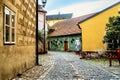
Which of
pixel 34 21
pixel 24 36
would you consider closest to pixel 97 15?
pixel 34 21

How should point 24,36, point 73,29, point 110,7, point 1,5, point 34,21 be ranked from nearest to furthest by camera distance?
point 1,5
point 24,36
point 34,21
point 110,7
point 73,29

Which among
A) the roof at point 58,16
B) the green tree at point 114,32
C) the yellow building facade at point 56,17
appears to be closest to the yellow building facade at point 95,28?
the green tree at point 114,32

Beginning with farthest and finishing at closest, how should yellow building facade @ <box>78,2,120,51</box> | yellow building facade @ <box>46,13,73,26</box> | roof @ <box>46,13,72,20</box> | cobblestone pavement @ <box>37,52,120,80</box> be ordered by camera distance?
roof @ <box>46,13,72,20</box>
yellow building facade @ <box>46,13,73,26</box>
yellow building facade @ <box>78,2,120,51</box>
cobblestone pavement @ <box>37,52,120,80</box>

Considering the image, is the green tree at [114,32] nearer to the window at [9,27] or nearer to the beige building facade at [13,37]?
the beige building facade at [13,37]

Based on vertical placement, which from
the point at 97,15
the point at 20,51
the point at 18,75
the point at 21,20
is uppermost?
the point at 97,15

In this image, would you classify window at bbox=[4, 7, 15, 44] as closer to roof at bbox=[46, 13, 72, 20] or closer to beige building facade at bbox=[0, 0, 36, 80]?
beige building facade at bbox=[0, 0, 36, 80]

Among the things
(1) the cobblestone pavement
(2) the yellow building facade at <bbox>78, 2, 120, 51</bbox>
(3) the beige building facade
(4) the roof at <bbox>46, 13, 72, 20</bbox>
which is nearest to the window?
(3) the beige building facade

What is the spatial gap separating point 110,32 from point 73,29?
25.2 metres

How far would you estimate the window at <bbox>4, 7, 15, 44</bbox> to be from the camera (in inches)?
419

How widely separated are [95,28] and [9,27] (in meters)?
29.5

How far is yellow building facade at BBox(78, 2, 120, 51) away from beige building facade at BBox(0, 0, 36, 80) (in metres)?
25.1

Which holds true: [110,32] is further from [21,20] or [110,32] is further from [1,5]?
[1,5]

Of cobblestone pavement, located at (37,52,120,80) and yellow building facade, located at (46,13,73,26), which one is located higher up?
yellow building facade, located at (46,13,73,26)

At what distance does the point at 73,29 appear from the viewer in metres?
53.0
